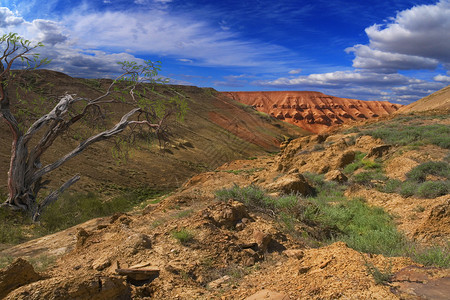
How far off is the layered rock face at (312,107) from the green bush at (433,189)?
2209 inches

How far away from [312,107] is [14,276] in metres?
78.0

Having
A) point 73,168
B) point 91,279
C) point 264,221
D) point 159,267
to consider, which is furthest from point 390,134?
point 73,168

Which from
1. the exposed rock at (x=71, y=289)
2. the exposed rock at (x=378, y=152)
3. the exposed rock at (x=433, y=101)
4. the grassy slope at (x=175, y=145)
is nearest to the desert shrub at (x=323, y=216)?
the exposed rock at (x=71, y=289)

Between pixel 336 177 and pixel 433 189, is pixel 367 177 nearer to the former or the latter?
pixel 336 177

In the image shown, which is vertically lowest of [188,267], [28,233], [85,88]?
[28,233]

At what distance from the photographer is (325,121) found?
67.3m

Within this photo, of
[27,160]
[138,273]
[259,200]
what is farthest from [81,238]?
[27,160]

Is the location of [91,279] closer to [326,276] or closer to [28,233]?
[326,276]

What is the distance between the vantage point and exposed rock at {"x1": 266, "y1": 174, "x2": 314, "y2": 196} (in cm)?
794

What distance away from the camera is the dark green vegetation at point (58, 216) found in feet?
27.2

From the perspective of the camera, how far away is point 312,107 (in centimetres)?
7625

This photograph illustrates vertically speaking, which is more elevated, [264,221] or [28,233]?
[264,221]

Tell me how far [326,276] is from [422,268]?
89cm

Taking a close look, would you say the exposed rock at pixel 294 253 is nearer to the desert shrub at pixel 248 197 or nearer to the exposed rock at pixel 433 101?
the desert shrub at pixel 248 197
